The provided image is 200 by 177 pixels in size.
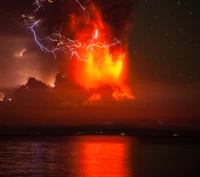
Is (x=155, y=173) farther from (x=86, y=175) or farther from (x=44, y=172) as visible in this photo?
(x=44, y=172)

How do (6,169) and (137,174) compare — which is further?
(6,169)

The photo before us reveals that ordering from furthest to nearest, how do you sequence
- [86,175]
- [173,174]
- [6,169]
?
1. [6,169]
2. [173,174]
3. [86,175]

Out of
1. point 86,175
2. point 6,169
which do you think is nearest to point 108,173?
point 86,175

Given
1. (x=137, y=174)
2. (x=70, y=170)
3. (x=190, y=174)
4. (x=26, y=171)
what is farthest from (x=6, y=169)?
(x=190, y=174)

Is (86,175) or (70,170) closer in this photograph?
(86,175)

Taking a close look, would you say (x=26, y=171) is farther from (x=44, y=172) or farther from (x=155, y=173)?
(x=155, y=173)

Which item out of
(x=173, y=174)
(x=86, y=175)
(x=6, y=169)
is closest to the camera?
(x=86, y=175)

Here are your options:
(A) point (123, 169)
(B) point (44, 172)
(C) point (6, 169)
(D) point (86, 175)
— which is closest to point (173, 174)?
(A) point (123, 169)

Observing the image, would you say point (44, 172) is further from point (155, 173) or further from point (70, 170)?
point (155, 173)
